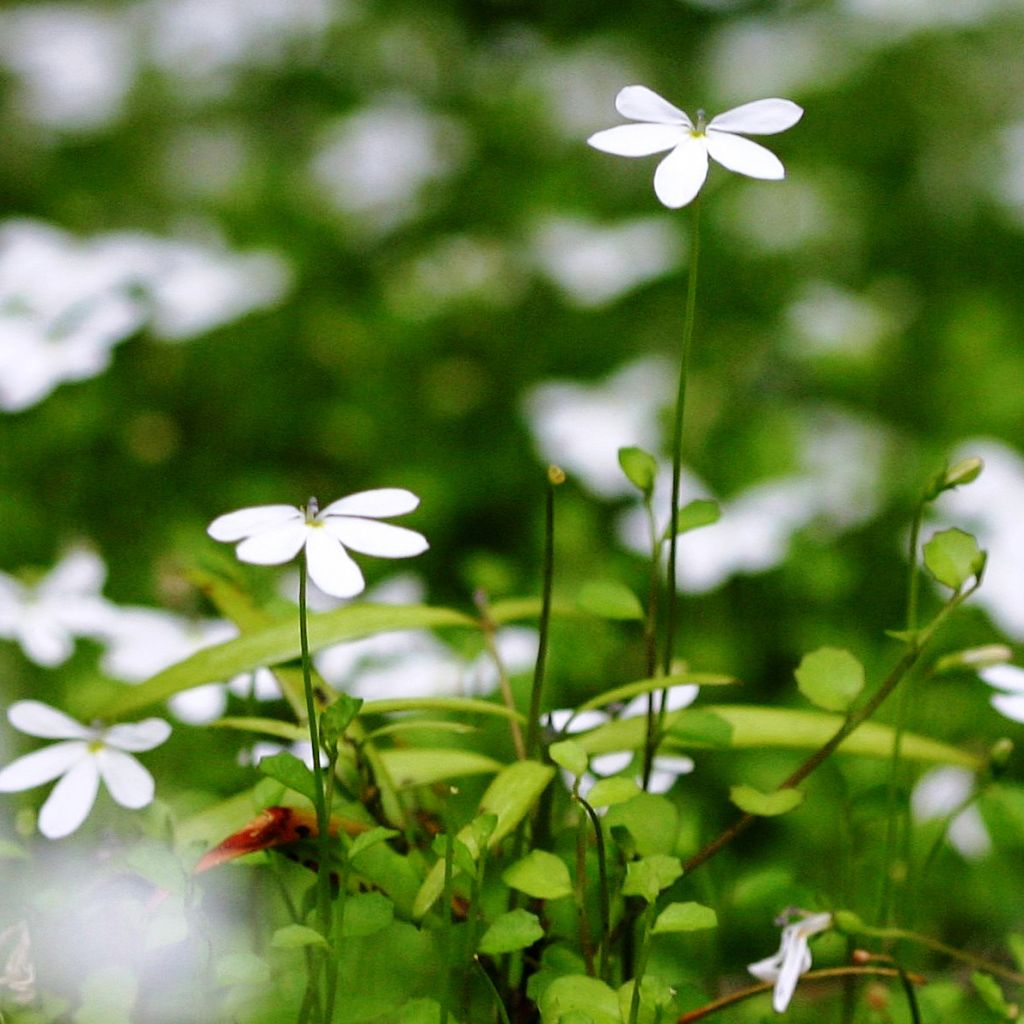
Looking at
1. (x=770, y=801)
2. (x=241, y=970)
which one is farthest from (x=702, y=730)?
(x=241, y=970)

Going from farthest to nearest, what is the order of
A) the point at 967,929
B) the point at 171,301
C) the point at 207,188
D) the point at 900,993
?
the point at 207,188, the point at 171,301, the point at 967,929, the point at 900,993

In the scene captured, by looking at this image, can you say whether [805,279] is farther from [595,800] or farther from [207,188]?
[595,800]

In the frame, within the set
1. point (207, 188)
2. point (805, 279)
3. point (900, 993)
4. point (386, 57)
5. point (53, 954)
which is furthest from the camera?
point (386, 57)

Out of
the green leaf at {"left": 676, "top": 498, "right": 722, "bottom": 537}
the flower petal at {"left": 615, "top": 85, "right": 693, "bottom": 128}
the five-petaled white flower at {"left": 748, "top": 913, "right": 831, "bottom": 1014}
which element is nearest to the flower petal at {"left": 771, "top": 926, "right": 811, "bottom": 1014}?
the five-petaled white flower at {"left": 748, "top": 913, "right": 831, "bottom": 1014}

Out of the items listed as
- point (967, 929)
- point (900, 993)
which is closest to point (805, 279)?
point (967, 929)

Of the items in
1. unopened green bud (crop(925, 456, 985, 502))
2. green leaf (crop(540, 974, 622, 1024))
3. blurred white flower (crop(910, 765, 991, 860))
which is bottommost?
blurred white flower (crop(910, 765, 991, 860))

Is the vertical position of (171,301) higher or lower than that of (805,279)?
higher

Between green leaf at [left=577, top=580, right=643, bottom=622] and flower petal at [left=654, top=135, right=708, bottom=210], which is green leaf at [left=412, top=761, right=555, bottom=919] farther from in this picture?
flower petal at [left=654, top=135, right=708, bottom=210]

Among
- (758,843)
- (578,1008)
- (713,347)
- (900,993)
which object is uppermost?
(578,1008)
